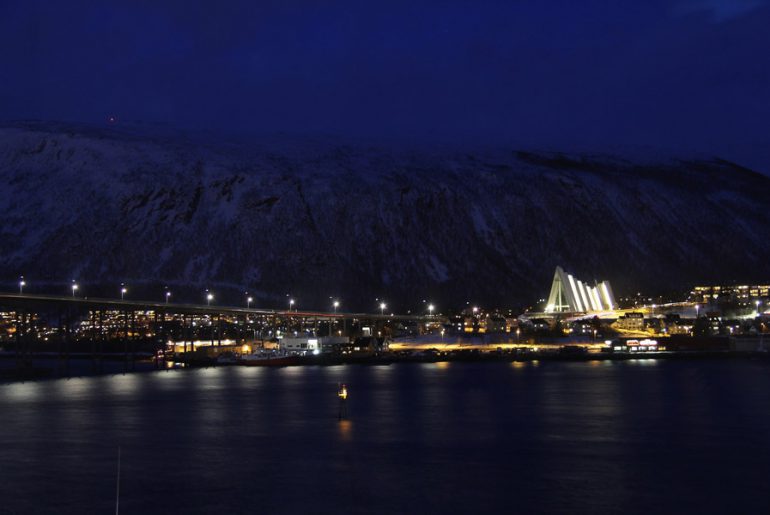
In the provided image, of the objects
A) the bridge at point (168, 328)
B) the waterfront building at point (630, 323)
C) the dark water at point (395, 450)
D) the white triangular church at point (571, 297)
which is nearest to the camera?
the dark water at point (395, 450)

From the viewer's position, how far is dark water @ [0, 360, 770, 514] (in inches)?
952

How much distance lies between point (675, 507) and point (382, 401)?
1109 inches

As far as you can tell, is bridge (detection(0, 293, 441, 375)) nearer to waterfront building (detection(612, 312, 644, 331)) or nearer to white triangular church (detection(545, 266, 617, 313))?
waterfront building (detection(612, 312, 644, 331))

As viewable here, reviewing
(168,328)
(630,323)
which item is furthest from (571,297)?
(168,328)

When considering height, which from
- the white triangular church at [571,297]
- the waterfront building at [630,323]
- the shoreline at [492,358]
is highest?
the white triangular church at [571,297]

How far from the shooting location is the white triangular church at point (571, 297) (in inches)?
6905

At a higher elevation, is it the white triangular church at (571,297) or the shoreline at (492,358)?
the white triangular church at (571,297)

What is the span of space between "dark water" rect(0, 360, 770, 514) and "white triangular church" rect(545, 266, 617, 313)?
115805 mm

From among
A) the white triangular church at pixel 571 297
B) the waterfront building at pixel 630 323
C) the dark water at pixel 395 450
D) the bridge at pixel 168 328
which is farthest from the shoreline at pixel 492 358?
the white triangular church at pixel 571 297

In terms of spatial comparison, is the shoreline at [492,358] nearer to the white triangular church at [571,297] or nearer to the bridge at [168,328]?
the bridge at [168,328]

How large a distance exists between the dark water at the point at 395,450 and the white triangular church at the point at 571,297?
116 meters

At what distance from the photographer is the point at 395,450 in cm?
3241

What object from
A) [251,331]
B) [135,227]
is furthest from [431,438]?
[135,227]

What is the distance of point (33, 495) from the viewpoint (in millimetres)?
24844
